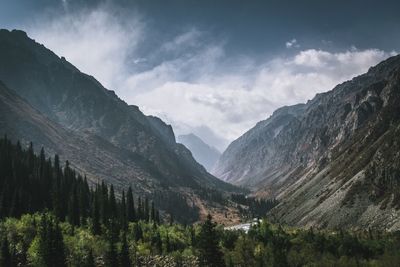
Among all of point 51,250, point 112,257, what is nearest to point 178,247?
point 112,257

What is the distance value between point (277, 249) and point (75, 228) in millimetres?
62576

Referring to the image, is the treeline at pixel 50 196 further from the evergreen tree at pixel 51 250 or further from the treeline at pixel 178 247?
the evergreen tree at pixel 51 250

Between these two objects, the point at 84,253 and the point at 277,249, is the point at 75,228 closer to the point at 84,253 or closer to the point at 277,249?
the point at 84,253

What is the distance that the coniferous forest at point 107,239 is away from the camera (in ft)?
336

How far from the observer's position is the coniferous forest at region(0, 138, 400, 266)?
10231 centimetres

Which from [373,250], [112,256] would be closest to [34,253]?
[112,256]

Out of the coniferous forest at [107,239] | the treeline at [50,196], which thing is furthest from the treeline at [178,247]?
the treeline at [50,196]

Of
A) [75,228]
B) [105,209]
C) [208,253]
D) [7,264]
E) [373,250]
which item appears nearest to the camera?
[208,253]

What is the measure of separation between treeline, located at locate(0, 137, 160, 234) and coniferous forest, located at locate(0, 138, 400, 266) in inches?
13.3

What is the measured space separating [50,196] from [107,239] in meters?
54.6

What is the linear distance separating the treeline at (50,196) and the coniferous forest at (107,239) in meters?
0.34

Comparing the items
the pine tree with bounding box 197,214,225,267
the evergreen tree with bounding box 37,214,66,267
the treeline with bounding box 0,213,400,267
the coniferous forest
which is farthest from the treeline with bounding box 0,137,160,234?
the pine tree with bounding box 197,214,225,267

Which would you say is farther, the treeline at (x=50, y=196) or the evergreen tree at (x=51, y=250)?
the treeline at (x=50, y=196)

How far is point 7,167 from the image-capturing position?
17150 centimetres
